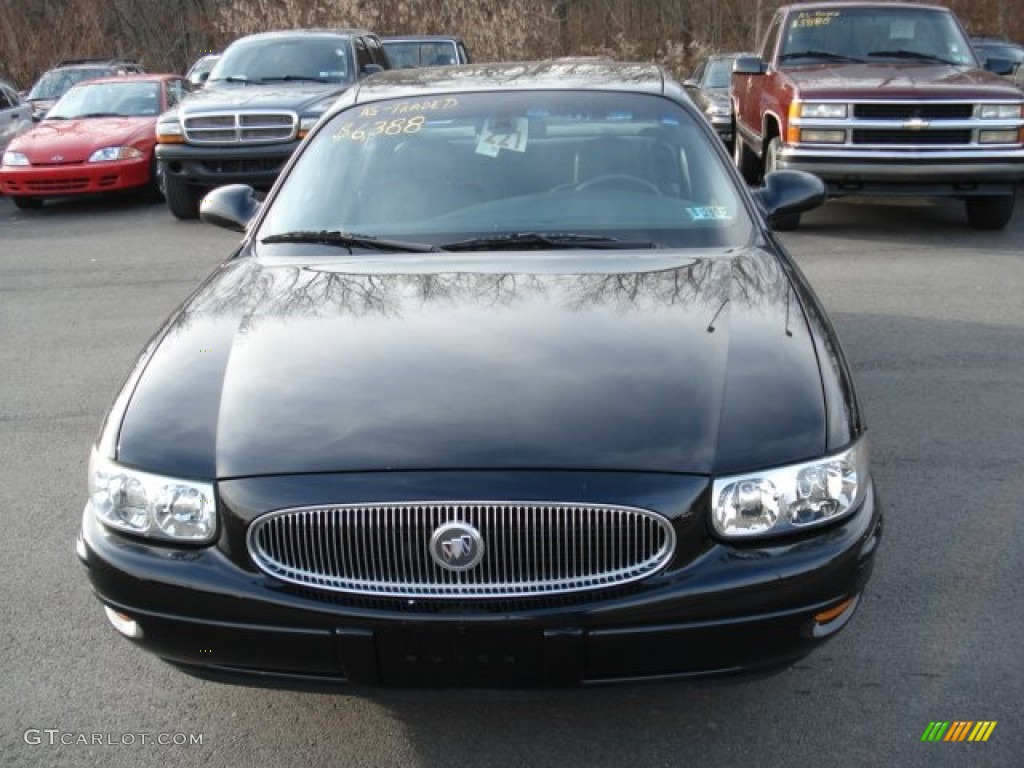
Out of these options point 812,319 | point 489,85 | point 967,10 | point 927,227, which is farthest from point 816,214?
point 967,10

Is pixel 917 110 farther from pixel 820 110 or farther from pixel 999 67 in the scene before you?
pixel 999 67

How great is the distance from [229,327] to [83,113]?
12.0 meters

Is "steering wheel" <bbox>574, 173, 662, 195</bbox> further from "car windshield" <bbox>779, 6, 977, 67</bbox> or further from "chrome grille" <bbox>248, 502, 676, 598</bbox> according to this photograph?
"car windshield" <bbox>779, 6, 977, 67</bbox>

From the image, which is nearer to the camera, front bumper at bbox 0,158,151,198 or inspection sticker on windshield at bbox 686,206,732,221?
inspection sticker on windshield at bbox 686,206,732,221

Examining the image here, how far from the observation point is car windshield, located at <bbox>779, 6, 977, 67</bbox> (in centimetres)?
1014

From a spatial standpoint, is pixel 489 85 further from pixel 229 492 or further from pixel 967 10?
pixel 967 10

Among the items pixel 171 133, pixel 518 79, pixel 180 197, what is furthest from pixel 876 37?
pixel 180 197

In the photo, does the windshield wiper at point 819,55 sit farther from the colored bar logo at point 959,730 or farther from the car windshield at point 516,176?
the colored bar logo at point 959,730

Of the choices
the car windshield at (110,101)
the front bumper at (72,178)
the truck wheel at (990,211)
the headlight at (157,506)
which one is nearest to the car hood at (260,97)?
the front bumper at (72,178)

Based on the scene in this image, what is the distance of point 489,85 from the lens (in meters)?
Answer: 4.56

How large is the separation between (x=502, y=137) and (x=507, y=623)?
233 centimetres

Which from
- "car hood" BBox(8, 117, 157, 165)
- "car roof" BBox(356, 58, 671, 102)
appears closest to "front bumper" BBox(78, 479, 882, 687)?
"car roof" BBox(356, 58, 671, 102)

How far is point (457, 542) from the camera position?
8.13 ft

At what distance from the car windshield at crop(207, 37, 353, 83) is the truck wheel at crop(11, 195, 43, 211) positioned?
265 cm
